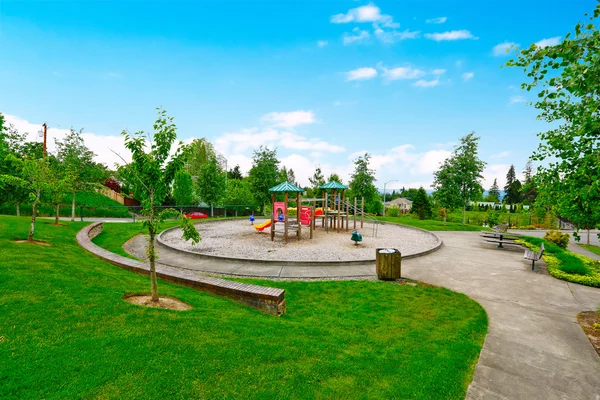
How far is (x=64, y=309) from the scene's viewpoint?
4.64m

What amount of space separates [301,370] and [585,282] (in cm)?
1091

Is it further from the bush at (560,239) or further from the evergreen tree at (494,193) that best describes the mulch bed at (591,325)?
the evergreen tree at (494,193)

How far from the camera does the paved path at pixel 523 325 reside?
4000 millimetres

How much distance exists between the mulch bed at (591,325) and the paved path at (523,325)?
12 centimetres

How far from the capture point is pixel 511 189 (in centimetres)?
8638

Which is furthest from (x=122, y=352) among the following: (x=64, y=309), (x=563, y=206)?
(x=563, y=206)

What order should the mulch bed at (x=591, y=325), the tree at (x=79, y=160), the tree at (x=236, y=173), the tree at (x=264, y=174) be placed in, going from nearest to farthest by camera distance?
the mulch bed at (x=591, y=325), the tree at (x=79, y=160), the tree at (x=264, y=174), the tree at (x=236, y=173)

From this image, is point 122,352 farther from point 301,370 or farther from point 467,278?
point 467,278

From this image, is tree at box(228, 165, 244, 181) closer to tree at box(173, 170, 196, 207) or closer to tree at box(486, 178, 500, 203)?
tree at box(173, 170, 196, 207)

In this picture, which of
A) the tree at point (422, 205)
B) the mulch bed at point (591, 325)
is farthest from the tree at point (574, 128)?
the tree at point (422, 205)

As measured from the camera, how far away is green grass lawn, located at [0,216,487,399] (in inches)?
127

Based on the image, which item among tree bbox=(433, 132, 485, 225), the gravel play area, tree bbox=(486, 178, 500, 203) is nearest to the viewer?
the gravel play area

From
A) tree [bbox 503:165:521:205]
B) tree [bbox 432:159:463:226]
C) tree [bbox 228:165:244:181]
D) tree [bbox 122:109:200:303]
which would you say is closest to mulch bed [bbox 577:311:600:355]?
tree [bbox 122:109:200:303]

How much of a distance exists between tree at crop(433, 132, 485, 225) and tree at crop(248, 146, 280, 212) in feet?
60.4
